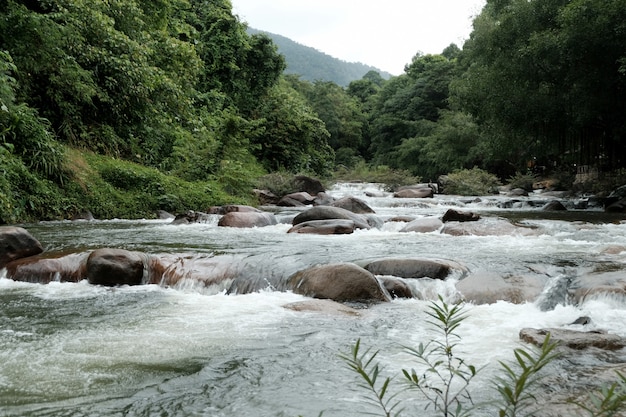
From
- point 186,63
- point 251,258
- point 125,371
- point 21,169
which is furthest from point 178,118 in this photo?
point 125,371

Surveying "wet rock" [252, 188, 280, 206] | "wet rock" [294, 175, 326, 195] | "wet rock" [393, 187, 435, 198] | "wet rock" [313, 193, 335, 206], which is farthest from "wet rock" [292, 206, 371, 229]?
"wet rock" [393, 187, 435, 198]

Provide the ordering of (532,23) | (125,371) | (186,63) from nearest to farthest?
(125,371) < (532,23) < (186,63)

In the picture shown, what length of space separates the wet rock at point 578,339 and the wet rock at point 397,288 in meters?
1.61

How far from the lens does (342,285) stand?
520 cm

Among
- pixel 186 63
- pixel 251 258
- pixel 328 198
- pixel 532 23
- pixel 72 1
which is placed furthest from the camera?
pixel 328 198

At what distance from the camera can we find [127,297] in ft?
17.4

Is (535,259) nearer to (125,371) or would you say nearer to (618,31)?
(125,371)

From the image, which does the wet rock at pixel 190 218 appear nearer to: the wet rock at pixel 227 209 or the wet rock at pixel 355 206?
the wet rock at pixel 227 209

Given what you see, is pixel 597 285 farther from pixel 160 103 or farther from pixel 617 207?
pixel 160 103

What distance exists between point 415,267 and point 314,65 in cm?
12607

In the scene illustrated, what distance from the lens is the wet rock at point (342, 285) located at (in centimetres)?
513

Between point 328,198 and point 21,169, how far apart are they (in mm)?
9394

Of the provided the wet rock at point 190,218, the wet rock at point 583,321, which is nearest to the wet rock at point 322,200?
the wet rock at point 190,218

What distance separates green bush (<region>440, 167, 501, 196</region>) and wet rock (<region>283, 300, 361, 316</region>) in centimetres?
1966
